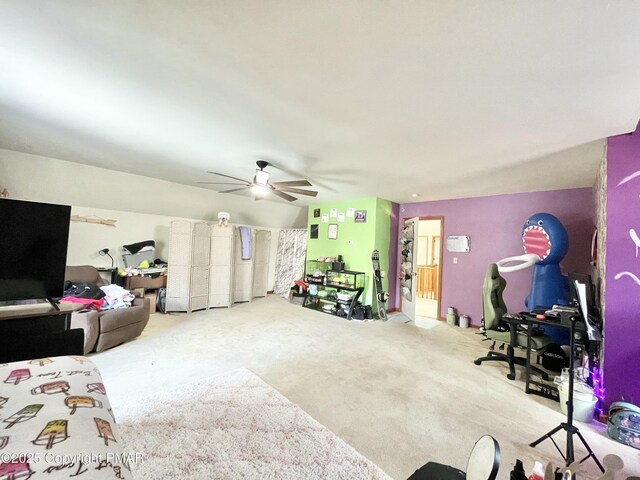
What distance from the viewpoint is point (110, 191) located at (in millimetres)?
4633

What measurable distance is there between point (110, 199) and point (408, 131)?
523cm

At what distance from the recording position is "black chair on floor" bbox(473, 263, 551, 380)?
2.88m

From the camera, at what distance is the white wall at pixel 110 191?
384 centimetres

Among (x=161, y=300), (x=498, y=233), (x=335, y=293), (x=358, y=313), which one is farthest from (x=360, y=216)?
(x=161, y=300)

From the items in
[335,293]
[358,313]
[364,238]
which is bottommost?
[358,313]

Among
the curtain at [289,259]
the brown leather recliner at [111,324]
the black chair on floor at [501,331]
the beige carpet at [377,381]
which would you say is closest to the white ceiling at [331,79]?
the black chair on floor at [501,331]

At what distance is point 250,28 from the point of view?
1.37 m

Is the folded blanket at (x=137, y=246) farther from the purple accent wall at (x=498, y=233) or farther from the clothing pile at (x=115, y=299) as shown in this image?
the purple accent wall at (x=498, y=233)

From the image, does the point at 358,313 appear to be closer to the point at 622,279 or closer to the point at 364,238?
the point at 364,238

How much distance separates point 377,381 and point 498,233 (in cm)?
365

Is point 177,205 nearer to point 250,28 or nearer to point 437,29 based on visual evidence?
point 250,28

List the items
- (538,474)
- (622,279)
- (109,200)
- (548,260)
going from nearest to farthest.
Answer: (538,474)
(622,279)
(548,260)
(109,200)

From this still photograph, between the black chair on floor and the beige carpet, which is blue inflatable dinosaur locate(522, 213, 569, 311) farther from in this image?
the beige carpet

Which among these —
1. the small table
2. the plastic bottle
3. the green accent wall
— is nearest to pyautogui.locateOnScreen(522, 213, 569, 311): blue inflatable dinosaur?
the green accent wall
